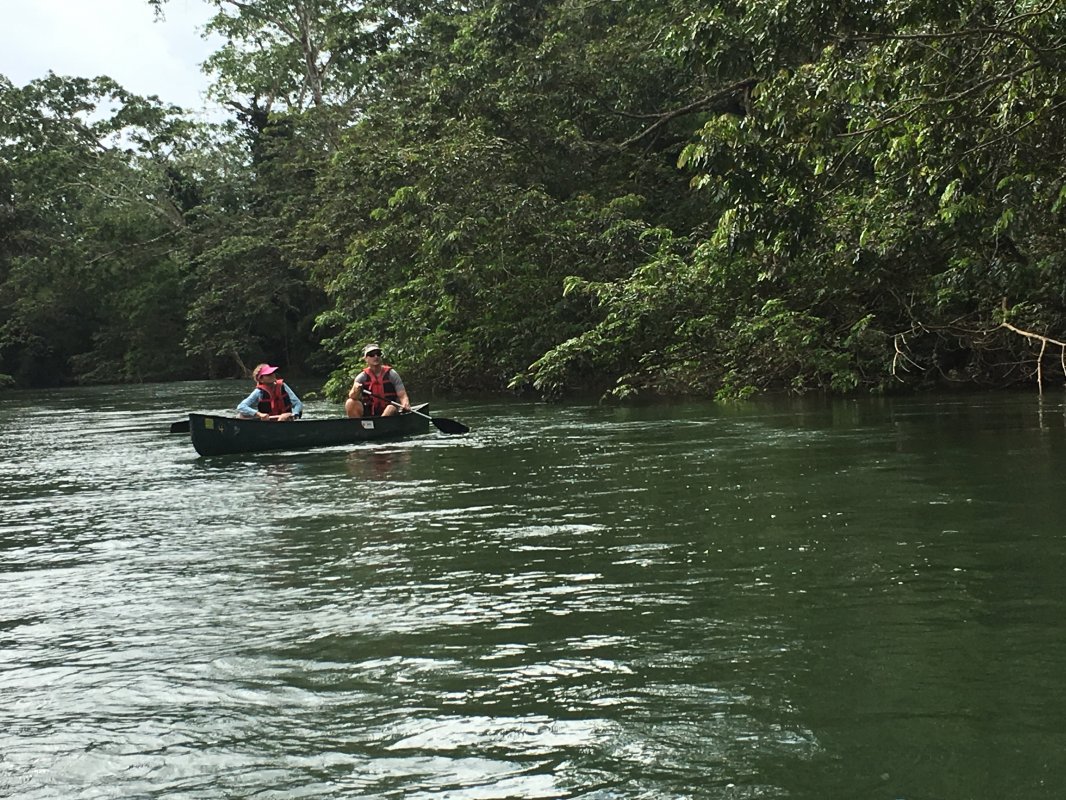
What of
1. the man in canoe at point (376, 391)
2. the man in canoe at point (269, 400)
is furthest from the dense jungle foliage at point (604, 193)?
the man in canoe at point (269, 400)

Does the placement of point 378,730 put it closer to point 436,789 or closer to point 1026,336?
point 436,789

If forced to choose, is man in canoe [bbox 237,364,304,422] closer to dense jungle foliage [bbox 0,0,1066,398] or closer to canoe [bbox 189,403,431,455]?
canoe [bbox 189,403,431,455]

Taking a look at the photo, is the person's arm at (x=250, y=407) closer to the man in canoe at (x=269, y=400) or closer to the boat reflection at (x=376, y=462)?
the man in canoe at (x=269, y=400)

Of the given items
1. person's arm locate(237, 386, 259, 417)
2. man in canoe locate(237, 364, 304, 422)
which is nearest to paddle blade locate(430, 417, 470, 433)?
man in canoe locate(237, 364, 304, 422)

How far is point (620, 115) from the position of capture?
24.5 m

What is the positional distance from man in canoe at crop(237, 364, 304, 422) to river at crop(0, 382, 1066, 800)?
145 inches

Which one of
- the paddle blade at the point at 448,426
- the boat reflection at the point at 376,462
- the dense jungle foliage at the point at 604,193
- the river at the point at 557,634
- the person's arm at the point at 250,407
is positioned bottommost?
the river at the point at 557,634

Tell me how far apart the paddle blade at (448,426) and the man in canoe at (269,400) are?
174cm

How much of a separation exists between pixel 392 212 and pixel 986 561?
19.3 meters

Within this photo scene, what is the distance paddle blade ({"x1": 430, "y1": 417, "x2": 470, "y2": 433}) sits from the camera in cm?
1532

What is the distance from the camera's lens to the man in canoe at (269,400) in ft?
47.6

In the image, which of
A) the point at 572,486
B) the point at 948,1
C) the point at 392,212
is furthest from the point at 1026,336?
the point at 392,212

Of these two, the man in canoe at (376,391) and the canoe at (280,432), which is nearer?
the canoe at (280,432)

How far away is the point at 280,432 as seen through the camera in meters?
13.9
